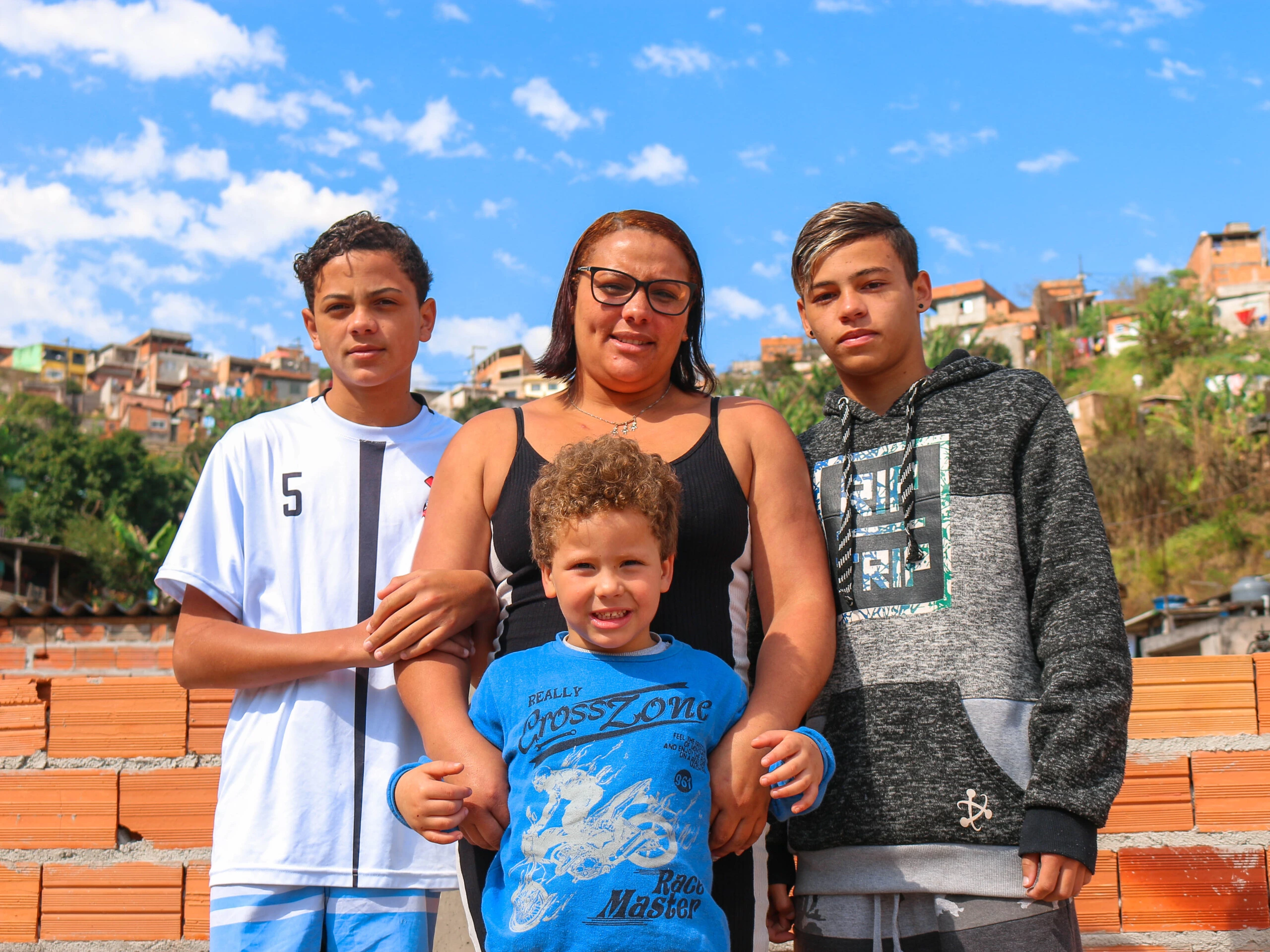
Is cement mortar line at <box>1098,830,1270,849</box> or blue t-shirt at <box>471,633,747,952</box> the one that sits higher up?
blue t-shirt at <box>471,633,747,952</box>

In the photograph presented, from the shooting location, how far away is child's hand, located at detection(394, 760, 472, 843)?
1.71 meters

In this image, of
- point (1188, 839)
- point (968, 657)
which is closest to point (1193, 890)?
point (1188, 839)

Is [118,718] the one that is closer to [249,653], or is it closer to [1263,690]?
[249,653]

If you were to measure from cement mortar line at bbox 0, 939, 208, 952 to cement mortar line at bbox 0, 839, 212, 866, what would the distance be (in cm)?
23

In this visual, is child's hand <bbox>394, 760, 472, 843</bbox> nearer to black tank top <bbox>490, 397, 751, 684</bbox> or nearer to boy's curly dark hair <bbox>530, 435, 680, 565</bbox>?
black tank top <bbox>490, 397, 751, 684</bbox>

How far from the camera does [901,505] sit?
2184 millimetres

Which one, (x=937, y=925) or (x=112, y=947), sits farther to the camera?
(x=112, y=947)

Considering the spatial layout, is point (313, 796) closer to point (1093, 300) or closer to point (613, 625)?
point (613, 625)

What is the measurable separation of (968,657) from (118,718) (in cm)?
→ 269

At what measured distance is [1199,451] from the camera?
26016 mm

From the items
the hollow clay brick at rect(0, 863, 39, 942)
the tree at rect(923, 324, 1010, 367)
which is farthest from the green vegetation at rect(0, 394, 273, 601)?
the hollow clay brick at rect(0, 863, 39, 942)

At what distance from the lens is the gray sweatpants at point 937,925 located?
6.22ft

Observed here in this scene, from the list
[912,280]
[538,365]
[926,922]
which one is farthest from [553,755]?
[912,280]

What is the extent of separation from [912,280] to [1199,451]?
27.4m
